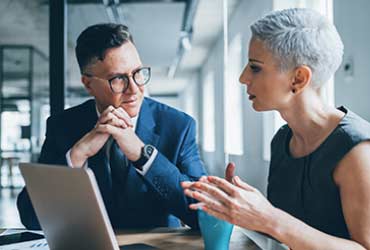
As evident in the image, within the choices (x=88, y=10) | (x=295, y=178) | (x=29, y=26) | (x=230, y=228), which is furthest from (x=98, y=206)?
(x=29, y=26)

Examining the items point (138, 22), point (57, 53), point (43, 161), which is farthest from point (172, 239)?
point (138, 22)

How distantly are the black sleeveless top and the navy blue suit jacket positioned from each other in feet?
1.09

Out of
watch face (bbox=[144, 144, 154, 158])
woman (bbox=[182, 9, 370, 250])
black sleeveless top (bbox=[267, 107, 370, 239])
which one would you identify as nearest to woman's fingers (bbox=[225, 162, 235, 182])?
woman (bbox=[182, 9, 370, 250])

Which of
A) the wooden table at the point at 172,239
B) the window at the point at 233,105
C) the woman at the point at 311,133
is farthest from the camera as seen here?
the window at the point at 233,105

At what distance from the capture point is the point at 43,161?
169 cm

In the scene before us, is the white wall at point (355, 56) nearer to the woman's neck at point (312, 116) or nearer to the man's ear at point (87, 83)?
the woman's neck at point (312, 116)

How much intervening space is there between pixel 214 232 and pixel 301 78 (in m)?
0.48

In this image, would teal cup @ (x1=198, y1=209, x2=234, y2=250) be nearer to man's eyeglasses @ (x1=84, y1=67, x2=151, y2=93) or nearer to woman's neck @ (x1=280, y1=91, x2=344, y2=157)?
woman's neck @ (x1=280, y1=91, x2=344, y2=157)

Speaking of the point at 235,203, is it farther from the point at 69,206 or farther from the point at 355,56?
the point at 355,56

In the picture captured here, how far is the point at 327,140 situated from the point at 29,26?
6.57m

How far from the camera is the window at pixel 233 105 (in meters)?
7.11

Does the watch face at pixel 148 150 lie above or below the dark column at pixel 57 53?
below

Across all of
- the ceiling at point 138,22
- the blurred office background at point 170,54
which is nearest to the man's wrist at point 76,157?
the blurred office background at point 170,54

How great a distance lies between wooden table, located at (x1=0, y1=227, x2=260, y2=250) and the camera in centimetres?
128
